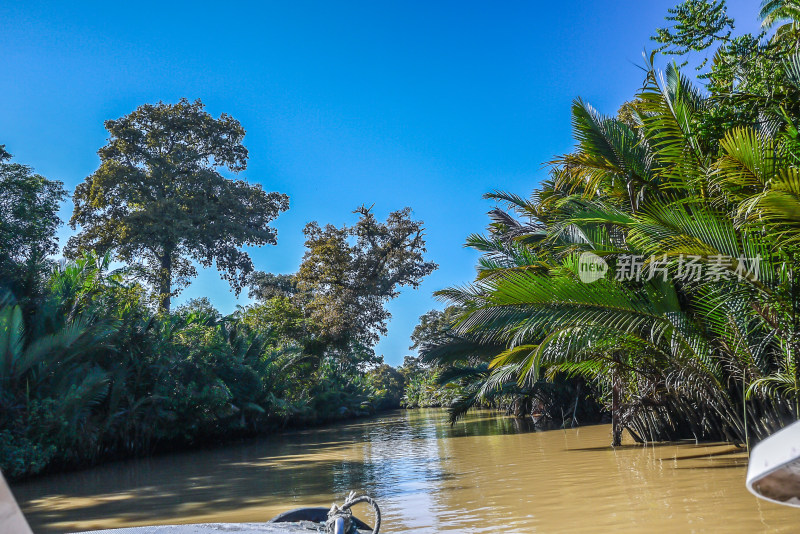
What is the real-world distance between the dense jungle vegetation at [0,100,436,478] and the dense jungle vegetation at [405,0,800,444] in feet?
30.1

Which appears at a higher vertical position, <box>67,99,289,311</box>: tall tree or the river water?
<box>67,99,289,311</box>: tall tree

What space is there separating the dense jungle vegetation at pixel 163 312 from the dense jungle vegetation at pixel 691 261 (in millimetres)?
9166

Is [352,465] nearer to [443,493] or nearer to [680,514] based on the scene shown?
[443,493]

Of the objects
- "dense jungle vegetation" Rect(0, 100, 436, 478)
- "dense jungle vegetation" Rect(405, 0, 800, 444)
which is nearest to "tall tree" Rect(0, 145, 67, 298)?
"dense jungle vegetation" Rect(0, 100, 436, 478)

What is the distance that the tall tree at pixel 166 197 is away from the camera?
2286 cm

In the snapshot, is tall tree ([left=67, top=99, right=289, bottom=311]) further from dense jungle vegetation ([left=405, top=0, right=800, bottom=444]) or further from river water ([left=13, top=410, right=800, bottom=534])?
dense jungle vegetation ([left=405, top=0, right=800, bottom=444])

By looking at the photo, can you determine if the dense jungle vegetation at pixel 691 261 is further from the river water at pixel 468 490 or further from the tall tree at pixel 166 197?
the tall tree at pixel 166 197

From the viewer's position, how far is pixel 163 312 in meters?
20.5

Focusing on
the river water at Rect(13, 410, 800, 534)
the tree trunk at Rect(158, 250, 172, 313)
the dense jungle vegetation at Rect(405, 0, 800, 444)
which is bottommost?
the river water at Rect(13, 410, 800, 534)

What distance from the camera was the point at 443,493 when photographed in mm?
6715

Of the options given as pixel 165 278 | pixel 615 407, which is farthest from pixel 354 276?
pixel 615 407

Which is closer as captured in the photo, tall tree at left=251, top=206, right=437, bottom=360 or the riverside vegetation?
the riverside vegetation

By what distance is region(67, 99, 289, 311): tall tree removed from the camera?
75.0ft

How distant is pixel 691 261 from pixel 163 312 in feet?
61.0
